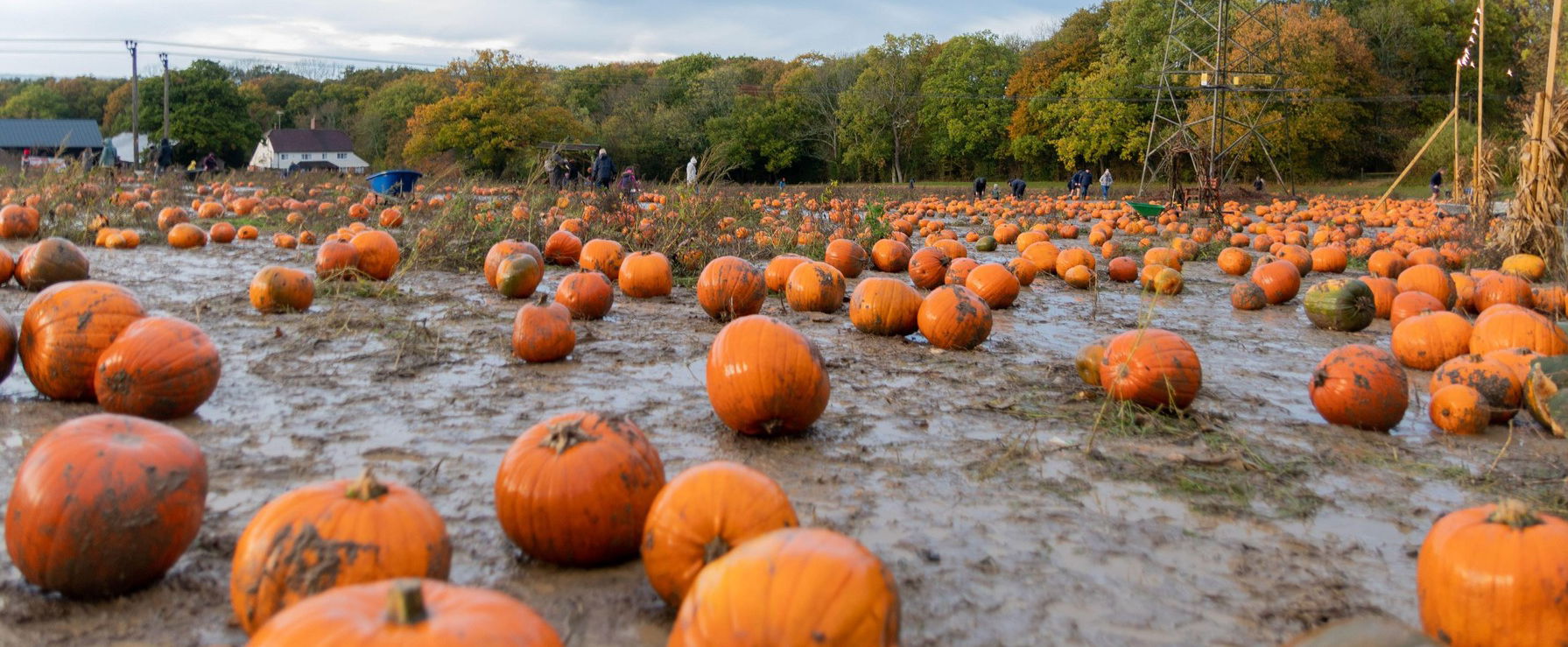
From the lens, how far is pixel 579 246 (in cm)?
1110

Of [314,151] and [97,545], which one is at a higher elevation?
[314,151]

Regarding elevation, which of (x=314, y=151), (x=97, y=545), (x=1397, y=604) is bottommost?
(x=1397, y=604)

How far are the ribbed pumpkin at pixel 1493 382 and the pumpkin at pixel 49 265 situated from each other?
8.89 meters

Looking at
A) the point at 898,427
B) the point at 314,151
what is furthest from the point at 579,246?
the point at 314,151

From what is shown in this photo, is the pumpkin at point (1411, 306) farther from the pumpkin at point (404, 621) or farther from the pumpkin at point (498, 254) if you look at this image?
the pumpkin at point (404, 621)

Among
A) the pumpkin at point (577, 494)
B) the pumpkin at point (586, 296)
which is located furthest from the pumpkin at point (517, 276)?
the pumpkin at point (577, 494)

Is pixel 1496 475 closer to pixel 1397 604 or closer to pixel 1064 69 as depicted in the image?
pixel 1397 604

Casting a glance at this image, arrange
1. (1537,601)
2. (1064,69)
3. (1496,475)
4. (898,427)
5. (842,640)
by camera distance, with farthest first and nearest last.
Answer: (1064,69), (898,427), (1496,475), (1537,601), (842,640)

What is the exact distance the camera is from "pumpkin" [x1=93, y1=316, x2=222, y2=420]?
4.12m

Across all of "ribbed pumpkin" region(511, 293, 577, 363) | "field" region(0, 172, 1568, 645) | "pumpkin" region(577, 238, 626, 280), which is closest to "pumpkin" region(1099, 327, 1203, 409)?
"field" region(0, 172, 1568, 645)

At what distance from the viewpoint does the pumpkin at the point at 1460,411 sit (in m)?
4.95

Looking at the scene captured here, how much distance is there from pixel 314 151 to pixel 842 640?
12064 centimetres

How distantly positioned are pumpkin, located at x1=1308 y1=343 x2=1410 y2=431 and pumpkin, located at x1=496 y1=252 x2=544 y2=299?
585 cm

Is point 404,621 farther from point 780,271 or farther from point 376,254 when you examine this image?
point 376,254
